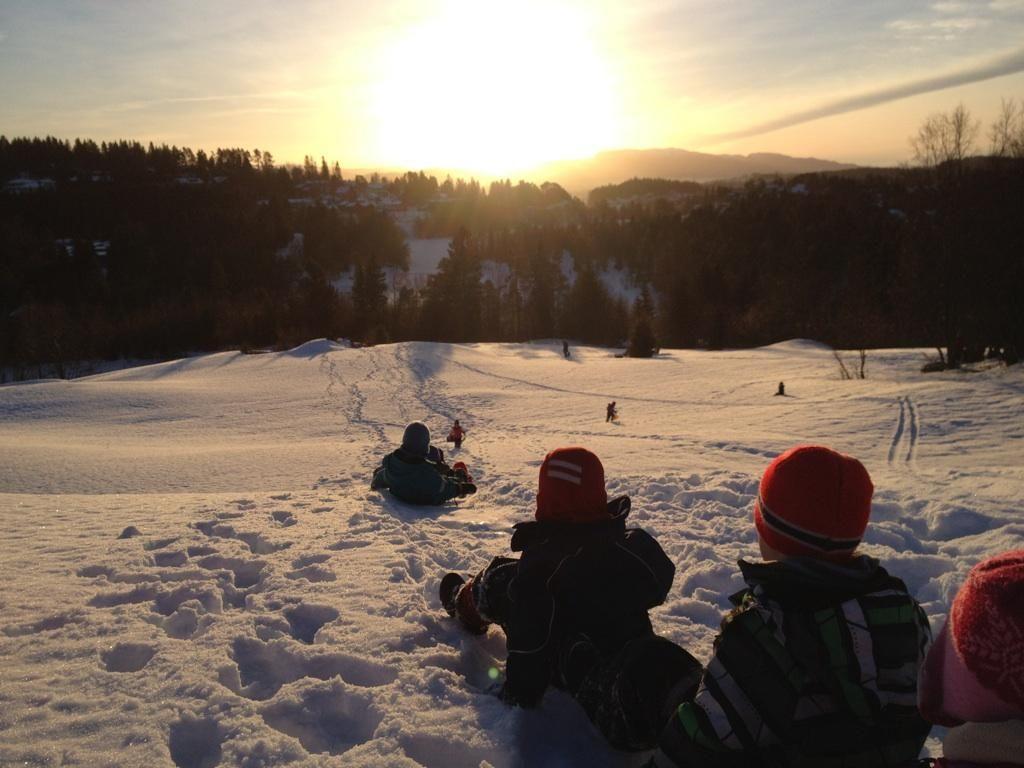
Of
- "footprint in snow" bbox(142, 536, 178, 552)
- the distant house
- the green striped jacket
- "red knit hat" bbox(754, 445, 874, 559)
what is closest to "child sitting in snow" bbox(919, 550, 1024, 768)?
the green striped jacket

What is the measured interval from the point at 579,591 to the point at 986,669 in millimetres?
1745

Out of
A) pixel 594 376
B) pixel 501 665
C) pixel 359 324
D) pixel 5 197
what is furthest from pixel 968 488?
pixel 5 197

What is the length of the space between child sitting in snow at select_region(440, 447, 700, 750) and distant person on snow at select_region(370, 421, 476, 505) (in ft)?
12.5

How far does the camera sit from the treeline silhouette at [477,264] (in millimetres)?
22358

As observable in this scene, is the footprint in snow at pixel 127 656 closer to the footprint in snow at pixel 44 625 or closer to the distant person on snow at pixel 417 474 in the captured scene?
the footprint in snow at pixel 44 625

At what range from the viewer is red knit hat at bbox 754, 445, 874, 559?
2016 mm

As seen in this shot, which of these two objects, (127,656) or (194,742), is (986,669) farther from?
(127,656)

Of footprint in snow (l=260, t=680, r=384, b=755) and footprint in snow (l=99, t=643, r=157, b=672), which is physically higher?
footprint in snow (l=99, t=643, r=157, b=672)

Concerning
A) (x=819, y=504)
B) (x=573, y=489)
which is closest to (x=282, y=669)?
(x=573, y=489)

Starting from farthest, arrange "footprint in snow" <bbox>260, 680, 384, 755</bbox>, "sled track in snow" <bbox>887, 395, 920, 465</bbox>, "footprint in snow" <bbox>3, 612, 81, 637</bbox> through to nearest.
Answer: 1. "sled track in snow" <bbox>887, 395, 920, 465</bbox>
2. "footprint in snow" <bbox>3, 612, 81, 637</bbox>
3. "footprint in snow" <bbox>260, 680, 384, 755</bbox>

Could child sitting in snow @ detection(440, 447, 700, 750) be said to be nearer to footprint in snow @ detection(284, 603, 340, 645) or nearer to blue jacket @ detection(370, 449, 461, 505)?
footprint in snow @ detection(284, 603, 340, 645)

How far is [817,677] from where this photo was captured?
1.92 metres

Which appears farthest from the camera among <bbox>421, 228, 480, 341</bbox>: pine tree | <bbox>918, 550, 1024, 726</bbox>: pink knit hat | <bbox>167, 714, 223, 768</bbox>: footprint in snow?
<bbox>421, 228, 480, 341</bbox>: pine tree

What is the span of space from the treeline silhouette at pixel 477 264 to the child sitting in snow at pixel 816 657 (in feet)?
77.4
